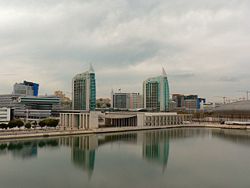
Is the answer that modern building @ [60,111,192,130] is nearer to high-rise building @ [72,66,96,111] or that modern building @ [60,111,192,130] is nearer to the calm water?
high-rise building @ [72,66,96,111]

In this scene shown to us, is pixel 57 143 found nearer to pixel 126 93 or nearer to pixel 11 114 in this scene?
pixel 11 114

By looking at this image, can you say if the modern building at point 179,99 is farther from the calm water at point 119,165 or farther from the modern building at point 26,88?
the calm water at point 119,165

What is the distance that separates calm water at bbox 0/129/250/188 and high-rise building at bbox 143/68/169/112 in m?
19.7

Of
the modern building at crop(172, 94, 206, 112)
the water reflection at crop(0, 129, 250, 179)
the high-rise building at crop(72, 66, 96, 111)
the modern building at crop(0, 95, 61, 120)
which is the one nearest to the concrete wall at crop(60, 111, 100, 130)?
the high-rise building at crop(72, 66, 96, 111)

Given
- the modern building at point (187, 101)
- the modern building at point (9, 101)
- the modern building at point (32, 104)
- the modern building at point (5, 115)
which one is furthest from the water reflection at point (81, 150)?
the modern building at point (187, 101)

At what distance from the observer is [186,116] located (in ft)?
89.7

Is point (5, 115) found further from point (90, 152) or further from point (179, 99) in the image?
point (179, 99)

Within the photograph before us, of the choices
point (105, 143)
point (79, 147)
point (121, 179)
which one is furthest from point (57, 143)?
point (121, 179)

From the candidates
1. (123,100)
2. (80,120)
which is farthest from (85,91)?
(123,100)

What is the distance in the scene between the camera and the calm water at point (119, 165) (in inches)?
248

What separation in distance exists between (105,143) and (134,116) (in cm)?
814

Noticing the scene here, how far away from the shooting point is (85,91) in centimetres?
2012

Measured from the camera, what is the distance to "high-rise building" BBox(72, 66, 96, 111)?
19.9 metres

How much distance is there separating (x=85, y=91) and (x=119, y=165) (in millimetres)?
12610
